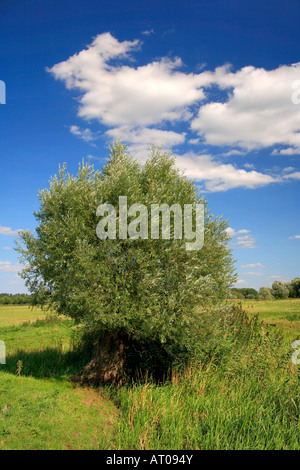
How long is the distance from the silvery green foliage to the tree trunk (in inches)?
79.7

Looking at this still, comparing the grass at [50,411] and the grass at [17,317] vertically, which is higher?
the grass at [50,411]

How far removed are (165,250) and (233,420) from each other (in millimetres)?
6839

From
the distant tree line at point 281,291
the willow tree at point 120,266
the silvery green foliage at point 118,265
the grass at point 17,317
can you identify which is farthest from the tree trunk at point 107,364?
the distant tree line at point 281,291

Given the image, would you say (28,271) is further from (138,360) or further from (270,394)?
(270,394)

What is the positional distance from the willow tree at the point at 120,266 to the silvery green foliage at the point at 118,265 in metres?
0.05

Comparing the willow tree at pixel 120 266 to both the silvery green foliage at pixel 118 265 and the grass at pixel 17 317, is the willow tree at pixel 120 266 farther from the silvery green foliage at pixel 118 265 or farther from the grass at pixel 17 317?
the grass at pixel 17 317

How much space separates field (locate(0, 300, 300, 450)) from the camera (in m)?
9.72

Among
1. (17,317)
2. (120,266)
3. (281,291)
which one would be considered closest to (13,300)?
(17,317)

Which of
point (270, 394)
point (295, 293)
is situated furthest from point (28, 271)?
point (295, 293)

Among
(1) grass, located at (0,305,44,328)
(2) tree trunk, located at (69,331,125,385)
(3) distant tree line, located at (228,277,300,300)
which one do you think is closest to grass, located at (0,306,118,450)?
(2) tree trunk, located at (69,331,125,385)

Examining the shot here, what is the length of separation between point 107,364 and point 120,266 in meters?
5.84

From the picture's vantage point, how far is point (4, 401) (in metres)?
12.1

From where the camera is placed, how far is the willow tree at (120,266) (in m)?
13.6

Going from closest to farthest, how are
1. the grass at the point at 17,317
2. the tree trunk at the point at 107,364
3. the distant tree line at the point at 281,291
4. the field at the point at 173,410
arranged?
the field at the point at 173,410 → the tree trunk at the point at 107,364 → the grass at the point at 17,317 → the distant tree line at the point at 281,291
